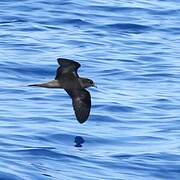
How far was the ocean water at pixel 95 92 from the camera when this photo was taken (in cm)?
1627

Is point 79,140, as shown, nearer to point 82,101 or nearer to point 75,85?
point 82,101

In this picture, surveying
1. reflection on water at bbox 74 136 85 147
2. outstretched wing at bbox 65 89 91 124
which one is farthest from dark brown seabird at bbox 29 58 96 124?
reflection on water at bbox 74 136 85 147

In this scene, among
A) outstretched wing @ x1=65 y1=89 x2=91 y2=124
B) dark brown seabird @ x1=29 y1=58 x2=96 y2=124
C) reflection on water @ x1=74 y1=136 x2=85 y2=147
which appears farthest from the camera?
→ reflection on water @ x1=74 y1=136 x2=85 y2=147

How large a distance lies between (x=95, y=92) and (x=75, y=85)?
4387mm

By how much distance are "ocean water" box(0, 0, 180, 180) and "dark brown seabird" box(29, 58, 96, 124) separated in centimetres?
69

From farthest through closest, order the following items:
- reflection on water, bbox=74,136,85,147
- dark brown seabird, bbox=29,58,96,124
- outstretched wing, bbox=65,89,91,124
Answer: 1. reflection on water, bbox=74,136,85,147
2. outstretched wing, bbox=65,89,91,124
3. dark brown seabird, bbox=29,58,96,124

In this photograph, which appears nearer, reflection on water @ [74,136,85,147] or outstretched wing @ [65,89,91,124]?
outstretched wing @ [65,89,91,124]

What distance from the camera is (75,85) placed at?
16312mm

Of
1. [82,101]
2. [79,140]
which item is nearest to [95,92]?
[79,140]

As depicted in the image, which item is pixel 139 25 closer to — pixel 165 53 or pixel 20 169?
pixel 165 53

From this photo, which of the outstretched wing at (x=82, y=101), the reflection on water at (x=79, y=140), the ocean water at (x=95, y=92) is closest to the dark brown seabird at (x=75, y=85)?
the outstretched wing at (x=82, y=101)

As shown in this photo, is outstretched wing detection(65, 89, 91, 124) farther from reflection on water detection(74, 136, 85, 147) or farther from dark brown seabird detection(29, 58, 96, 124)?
reflection on water detection(74, 136, 85, 147)

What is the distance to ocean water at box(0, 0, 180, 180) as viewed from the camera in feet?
53.4

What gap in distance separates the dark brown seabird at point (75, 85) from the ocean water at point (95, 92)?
2.26 feet
